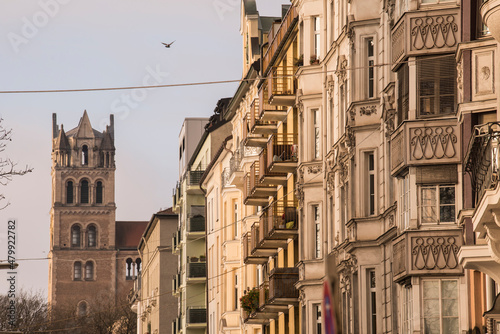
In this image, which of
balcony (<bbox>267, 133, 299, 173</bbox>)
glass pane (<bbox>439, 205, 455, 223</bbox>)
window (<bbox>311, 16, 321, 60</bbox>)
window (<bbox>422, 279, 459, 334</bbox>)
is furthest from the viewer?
balcony (<bbox>267, 133, 299, 173</bbox>)

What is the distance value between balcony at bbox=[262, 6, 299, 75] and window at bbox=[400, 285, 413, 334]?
1585 centimetres

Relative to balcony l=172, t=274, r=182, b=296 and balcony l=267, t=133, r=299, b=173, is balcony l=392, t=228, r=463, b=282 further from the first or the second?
balcony l=172, t=274, r=182, b=296

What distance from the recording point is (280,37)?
45375mm

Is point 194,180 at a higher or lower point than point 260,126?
higher

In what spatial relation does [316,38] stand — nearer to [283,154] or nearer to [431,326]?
[283,154]

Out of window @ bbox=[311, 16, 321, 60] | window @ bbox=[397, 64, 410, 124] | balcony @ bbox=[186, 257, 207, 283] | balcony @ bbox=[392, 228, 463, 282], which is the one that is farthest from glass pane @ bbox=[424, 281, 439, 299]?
balcony @ bbox=[186, 257, 207, 283]

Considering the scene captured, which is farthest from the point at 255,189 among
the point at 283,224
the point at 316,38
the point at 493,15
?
the point at 493,15

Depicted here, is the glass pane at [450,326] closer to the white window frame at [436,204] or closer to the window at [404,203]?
the white window frame at [436,204]

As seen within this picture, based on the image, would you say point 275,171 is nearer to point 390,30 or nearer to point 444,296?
point 390,30

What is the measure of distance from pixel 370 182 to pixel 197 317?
44031mm

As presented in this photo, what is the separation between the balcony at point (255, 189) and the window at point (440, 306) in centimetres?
2106

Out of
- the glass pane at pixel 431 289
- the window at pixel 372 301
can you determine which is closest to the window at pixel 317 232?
the window at pixel 372 301

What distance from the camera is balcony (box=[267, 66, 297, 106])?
42.5m

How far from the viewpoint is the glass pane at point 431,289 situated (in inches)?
1030
